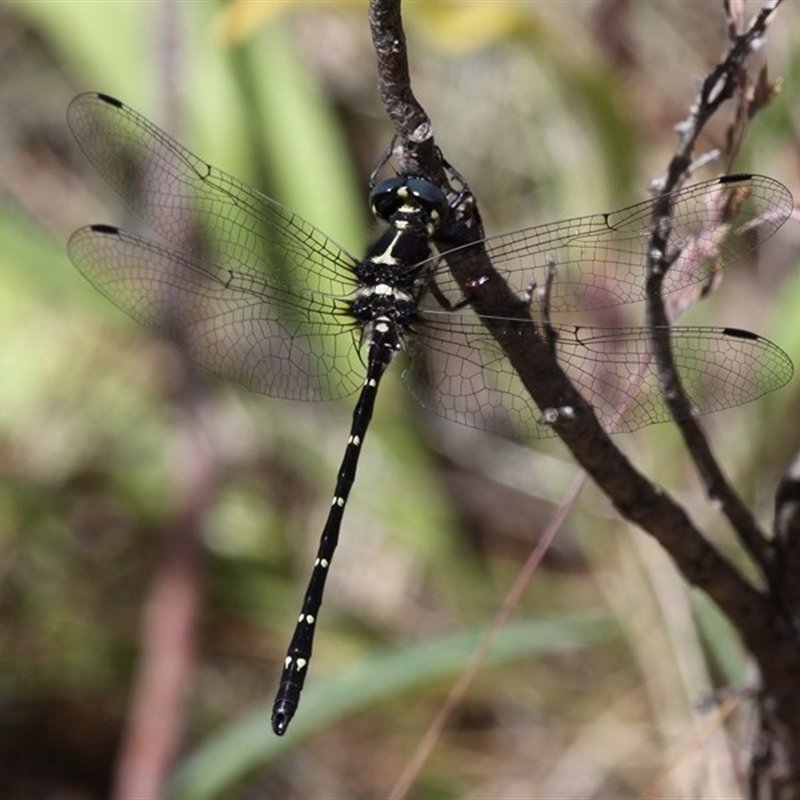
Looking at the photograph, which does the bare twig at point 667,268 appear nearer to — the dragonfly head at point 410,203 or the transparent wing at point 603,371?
the transparent wing at point 603,371

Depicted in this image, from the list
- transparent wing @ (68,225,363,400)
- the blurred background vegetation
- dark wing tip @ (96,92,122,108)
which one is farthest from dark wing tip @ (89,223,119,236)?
the blurred background vegetation

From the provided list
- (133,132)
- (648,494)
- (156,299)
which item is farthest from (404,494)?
(648,494)

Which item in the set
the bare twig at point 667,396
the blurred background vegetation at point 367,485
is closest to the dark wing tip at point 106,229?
the blurred background vegetation at point 367,485

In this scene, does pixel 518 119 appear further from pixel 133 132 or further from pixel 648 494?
pixel 648 494

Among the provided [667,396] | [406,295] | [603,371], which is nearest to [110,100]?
[406,295]

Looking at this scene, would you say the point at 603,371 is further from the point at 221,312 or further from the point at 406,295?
the point at 221,312

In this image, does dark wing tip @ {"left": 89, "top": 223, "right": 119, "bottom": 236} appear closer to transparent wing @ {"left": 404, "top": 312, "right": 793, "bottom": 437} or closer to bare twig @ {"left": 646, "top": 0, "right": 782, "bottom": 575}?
transparent wing @ {"left": 404, "top": 312, "right": 793, "bottom": 437}
